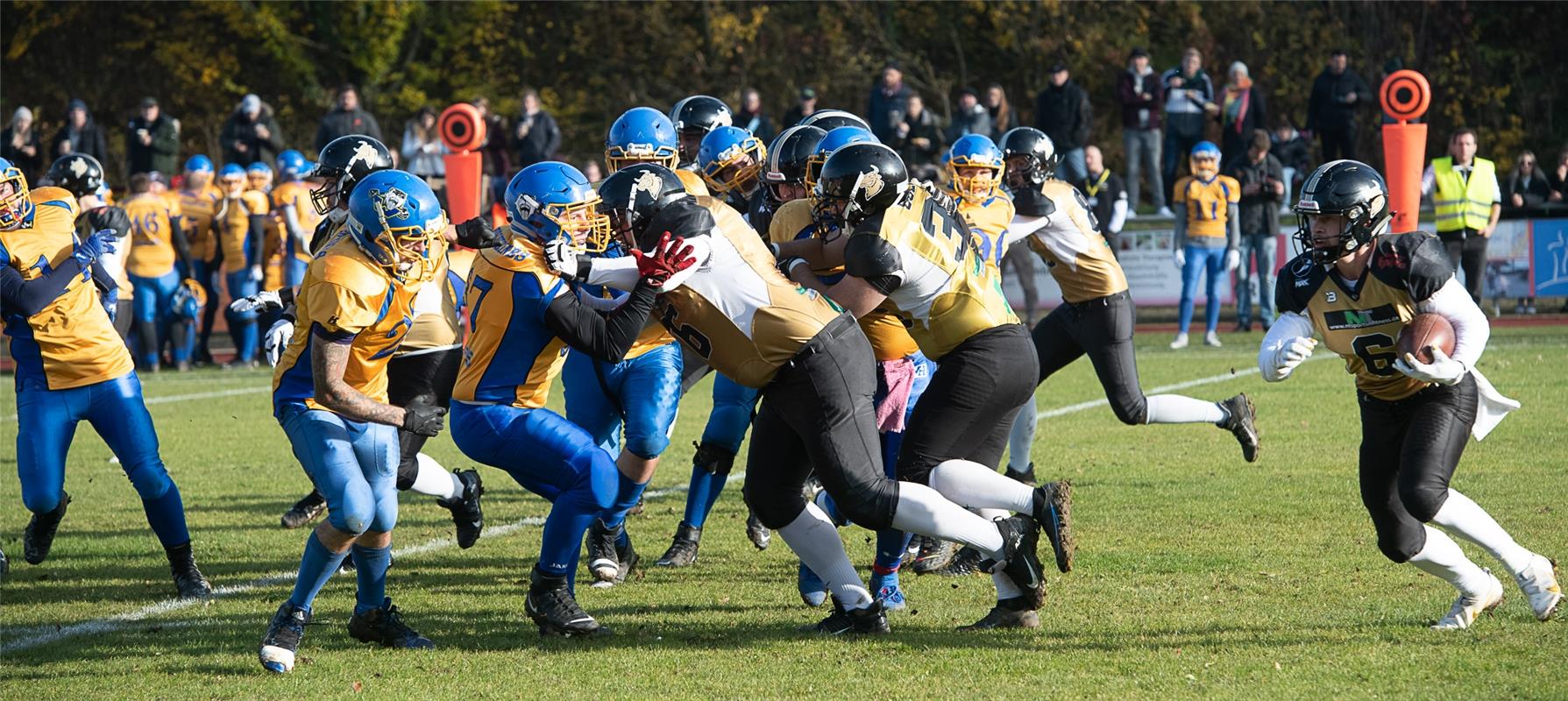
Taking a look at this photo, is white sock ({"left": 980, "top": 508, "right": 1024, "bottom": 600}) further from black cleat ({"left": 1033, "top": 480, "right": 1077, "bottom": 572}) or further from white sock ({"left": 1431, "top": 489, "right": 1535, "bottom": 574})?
white sock ({"left": 1431, "top": 489, "right": 1535, "bottom": 574})

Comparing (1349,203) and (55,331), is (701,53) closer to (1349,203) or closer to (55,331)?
(55,331)

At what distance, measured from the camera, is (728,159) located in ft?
24.4

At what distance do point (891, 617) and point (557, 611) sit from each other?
1.14m

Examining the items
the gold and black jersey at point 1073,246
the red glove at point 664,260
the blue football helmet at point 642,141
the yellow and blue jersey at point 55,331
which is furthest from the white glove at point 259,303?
the gold and black jersey at point 1073,246

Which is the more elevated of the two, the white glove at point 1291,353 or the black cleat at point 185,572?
the white glove at point 1291,353

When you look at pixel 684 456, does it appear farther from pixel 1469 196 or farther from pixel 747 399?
pixel 1469 196

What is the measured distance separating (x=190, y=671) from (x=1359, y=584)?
3967 mm

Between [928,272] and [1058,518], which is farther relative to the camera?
[928,272]

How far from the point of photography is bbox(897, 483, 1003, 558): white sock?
522 cm

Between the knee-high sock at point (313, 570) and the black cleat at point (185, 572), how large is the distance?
1.28 m

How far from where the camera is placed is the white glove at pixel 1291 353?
17.2 ft

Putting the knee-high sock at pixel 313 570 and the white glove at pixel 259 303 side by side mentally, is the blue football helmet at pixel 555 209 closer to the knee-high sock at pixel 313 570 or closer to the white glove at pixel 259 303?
the white glove at pixel 259 303

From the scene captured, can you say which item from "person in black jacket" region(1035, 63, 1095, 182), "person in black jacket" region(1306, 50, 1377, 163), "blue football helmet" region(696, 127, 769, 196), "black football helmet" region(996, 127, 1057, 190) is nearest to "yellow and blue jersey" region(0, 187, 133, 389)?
"blue football helmet" region(696, 127, 769, 196)

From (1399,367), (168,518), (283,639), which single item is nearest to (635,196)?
(283,639)
